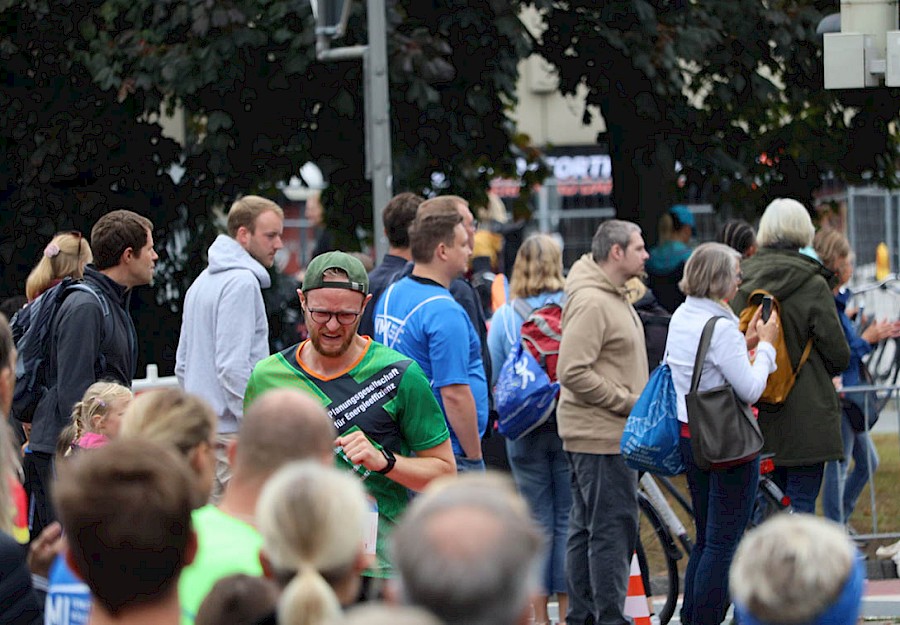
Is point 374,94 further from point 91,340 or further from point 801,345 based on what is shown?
point 91,340

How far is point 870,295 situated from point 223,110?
10286 mm

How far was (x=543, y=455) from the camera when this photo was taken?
8039 millimetres

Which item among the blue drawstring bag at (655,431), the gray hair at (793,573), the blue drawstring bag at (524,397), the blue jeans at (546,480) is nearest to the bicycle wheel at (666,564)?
the blue jeans at (546,480)

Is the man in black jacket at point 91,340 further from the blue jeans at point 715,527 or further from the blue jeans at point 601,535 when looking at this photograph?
the blue jeans at point 715,527

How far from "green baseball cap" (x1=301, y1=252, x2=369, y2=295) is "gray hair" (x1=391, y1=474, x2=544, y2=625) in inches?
111

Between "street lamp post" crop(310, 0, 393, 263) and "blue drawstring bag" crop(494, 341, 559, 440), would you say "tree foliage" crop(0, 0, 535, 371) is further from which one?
"blue drawstring bag" crop(494, 341, 559, 440)

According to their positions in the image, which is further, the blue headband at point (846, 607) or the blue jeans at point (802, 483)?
the blue jeans at point (802, 483)

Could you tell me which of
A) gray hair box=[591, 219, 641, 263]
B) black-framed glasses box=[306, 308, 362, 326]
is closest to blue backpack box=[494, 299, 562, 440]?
gray hair box=[591, 219, 641, 263]

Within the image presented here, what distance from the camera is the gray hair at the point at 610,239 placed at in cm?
739

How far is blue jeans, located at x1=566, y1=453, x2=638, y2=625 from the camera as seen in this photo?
7.20 m

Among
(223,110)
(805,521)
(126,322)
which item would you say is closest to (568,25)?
(223,110)

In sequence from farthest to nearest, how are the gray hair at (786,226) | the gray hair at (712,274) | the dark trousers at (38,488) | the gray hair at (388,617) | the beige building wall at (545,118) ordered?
the beige building wall at (545,118) < the gray hair at (786,226) < the gray hair at (712,274) < the dark trousers at (38,488) < the gray hair at (388,617)

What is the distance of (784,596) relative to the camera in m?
2.75

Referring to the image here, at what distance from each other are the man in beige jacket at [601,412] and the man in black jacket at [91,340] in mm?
1930
